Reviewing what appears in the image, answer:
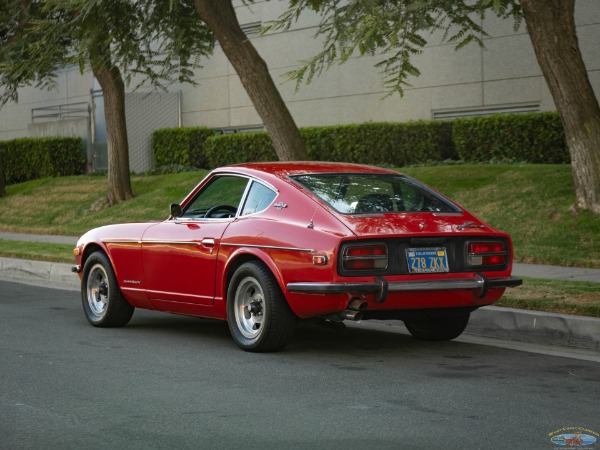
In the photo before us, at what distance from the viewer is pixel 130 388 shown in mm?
6945

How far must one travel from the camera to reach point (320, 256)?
7.79m

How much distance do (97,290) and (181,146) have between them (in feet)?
65.5

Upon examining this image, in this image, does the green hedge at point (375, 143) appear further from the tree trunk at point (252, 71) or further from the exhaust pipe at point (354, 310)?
the exhaust pipe at point (354, 310)

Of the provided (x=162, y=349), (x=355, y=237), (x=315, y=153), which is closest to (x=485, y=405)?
(x=355, y=237)

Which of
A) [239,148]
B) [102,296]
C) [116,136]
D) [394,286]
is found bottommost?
[102,296]

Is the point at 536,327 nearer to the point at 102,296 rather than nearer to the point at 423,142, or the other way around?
the point at 102,296

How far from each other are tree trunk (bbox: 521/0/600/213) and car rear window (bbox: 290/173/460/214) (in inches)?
243

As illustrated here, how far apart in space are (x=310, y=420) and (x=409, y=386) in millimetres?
1193

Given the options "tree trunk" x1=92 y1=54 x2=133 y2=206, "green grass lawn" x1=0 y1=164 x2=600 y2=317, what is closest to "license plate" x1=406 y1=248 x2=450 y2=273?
"green grass lawn" x1=0 y1=164 x2=600 y2=317

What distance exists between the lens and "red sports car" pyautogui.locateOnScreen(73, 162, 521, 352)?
781 cm

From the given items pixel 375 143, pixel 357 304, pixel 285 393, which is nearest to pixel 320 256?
pixel 357 304

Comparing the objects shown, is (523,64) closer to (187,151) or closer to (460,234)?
(187,151)

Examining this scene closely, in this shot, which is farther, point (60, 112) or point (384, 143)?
point (60, 112)

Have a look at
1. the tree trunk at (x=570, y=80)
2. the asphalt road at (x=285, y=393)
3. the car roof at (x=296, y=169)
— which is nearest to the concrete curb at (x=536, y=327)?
the asphalt road at (x=285, y=393)
